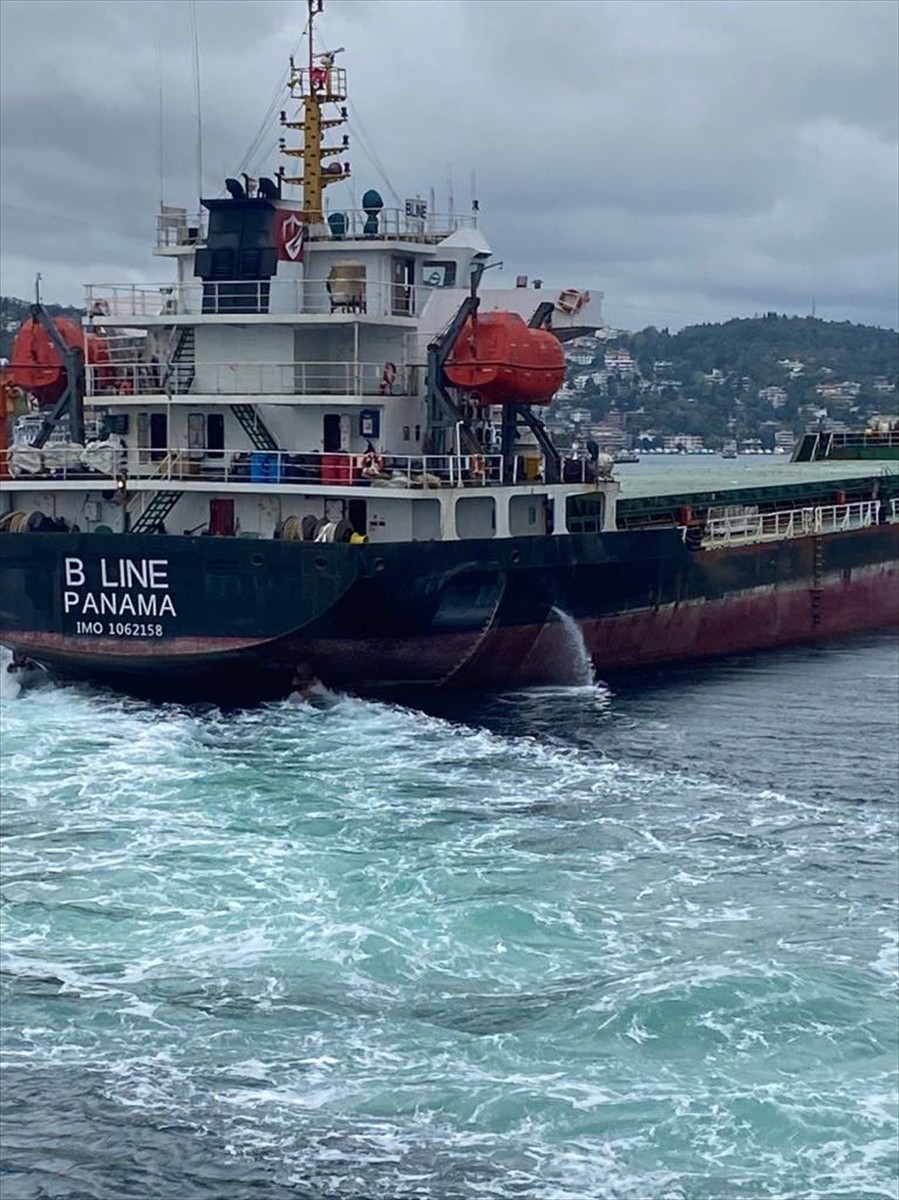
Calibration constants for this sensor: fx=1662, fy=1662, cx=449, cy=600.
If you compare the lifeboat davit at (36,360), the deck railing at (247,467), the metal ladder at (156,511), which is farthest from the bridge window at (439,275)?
the lifeboat davit at (36,360)

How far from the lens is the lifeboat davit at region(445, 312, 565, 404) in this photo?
2888 centimetres

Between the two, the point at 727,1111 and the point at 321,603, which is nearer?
the point at 727,1111

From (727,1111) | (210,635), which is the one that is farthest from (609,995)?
(210,635)

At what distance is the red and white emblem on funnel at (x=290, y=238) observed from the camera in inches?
1209

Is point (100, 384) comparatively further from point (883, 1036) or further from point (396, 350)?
point (883, 1036)

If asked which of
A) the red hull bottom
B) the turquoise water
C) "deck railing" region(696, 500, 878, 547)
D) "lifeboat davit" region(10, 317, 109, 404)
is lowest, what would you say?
the turquoise water

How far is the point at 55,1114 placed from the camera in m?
13.4

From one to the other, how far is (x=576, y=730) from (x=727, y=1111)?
13.6 m

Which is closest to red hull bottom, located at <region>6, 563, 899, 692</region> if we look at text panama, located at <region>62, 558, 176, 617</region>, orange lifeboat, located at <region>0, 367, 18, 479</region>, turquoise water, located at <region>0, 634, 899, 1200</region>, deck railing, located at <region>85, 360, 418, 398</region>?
text panama, located at <region>62, 558, 176, 617</region>

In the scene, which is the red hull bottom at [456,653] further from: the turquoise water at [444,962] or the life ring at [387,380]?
the life ring at [387,380]

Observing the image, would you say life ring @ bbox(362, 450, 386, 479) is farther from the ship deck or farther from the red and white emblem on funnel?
the ship deck

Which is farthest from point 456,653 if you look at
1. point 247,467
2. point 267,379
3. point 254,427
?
point 267,379

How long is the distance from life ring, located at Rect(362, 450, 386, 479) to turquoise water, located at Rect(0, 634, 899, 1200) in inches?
176

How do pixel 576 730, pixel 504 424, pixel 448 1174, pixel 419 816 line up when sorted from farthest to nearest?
1. pixel 504 424
2. pixel 576 730
3. pixel 419 816
4. pixel 448 1174
